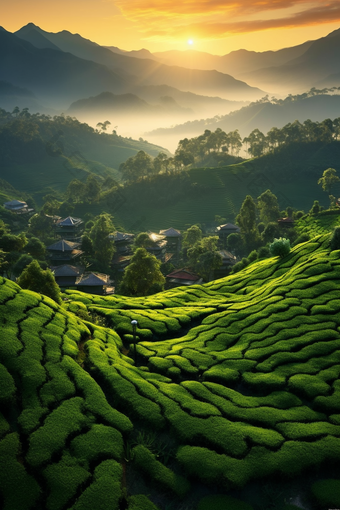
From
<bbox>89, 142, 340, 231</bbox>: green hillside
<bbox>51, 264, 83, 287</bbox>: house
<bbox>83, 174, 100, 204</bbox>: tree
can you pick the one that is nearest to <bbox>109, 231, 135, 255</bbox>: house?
<bbox>51, 264, 83, 287</bbox>: house

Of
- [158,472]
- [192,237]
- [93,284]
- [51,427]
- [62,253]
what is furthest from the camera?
[192,237]

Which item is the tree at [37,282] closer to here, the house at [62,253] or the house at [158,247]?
the house at [62,253]

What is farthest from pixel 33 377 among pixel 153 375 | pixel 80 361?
pixel 153 375

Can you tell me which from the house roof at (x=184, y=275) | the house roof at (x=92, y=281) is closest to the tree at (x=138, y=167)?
the house roof at (x=184, y=275)

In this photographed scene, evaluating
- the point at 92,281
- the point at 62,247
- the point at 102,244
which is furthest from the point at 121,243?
the point at 92,281

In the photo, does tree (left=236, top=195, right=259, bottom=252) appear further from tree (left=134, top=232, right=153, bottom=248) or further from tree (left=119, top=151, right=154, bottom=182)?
tree (left=119, top=151, right=154, bottom=182)

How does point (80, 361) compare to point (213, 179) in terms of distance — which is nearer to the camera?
point (80, 361)

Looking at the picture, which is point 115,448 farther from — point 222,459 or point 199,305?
point 199,305

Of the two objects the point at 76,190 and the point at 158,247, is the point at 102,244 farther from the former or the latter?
the point at 76,190
